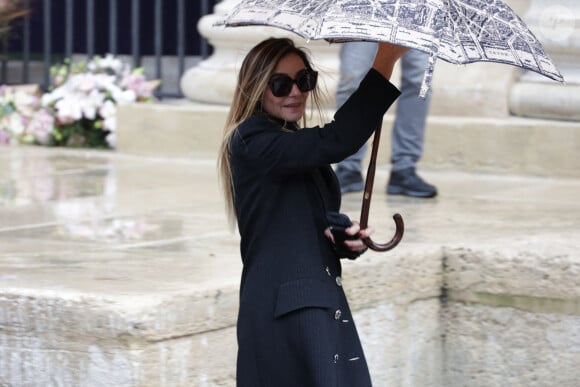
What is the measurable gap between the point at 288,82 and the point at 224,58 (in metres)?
4.98

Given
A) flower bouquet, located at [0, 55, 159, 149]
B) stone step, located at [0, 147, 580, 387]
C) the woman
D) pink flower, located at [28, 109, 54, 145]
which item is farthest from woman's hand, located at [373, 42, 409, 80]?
pink flower, located at [28, 109, 54, 145]

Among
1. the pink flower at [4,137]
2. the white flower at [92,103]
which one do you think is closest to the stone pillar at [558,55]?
the white flower at [92,103]

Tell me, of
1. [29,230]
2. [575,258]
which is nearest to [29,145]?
[29,230]

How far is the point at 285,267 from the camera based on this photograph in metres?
2.62

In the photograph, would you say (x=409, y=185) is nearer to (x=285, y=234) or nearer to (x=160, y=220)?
(x=160, y=220)

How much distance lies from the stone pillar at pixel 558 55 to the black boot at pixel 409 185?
118 cm

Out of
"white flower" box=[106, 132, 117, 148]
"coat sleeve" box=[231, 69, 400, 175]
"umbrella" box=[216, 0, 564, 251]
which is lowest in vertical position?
"white flower" box=[106, 132, 117, 148]

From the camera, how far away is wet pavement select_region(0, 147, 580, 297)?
3.58 m

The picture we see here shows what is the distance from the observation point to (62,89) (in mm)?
7871

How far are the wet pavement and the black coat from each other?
0.65m

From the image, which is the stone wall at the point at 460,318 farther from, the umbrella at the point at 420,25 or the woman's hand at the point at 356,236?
the umbrella at the point at 420,25

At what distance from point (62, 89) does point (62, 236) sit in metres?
3.61

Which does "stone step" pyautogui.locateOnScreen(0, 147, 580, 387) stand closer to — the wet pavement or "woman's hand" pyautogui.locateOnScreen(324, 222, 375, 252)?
the wet pavement

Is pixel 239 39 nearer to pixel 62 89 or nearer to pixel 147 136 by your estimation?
pixel 147 136
